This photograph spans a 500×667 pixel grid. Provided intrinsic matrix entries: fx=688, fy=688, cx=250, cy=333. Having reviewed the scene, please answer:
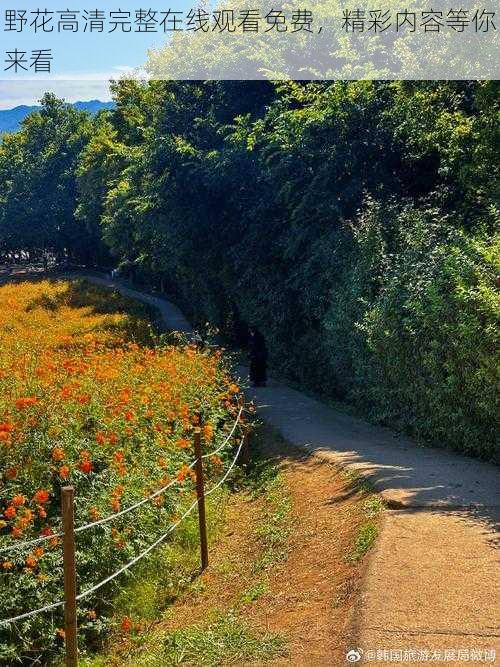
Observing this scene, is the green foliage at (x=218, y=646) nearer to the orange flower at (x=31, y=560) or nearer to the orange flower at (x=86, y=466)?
the orange flower at (x=31, y=560)

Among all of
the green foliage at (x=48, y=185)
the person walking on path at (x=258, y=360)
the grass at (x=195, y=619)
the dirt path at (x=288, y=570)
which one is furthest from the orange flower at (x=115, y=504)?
the green foliage at (x=48, y=185)

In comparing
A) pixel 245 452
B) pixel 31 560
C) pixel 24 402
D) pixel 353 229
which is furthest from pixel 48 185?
pixel 31 560

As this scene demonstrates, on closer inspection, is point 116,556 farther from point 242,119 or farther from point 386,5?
point 242,119

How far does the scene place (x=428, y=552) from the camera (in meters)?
5.80

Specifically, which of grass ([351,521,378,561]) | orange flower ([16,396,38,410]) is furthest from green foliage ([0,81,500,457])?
orange flower ([16,396,38,410])

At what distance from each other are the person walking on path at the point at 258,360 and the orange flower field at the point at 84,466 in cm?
558

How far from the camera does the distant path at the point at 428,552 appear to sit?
4488 mm

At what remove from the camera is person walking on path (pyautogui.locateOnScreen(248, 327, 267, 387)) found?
1645 centimetres

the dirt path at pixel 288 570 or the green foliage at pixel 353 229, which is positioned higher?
the green foliage at pixel 353 229

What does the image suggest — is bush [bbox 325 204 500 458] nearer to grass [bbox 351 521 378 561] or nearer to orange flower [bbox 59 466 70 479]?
grass [bbox 351 521 378 561]

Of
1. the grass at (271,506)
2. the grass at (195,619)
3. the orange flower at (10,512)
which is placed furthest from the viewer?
the grass at (271,506)

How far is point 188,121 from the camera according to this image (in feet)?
73.2

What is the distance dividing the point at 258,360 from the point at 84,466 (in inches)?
424

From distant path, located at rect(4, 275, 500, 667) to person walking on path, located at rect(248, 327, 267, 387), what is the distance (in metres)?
5.87
